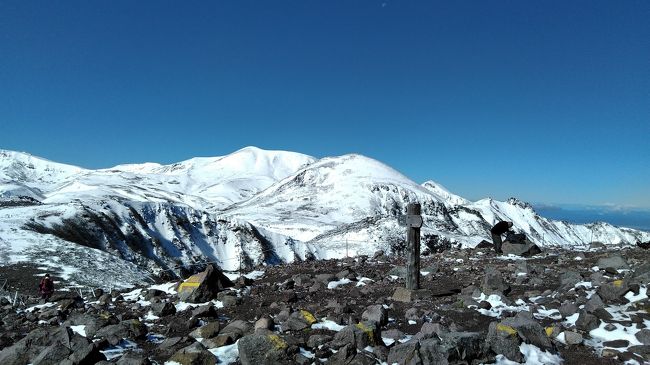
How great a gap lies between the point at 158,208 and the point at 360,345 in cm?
7224

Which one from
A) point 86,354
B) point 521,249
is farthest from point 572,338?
point 521,249

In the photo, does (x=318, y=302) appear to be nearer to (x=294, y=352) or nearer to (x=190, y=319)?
(x=190, y=319)

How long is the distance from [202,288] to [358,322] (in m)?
6.72

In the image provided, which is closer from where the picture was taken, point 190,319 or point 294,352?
point 294,352

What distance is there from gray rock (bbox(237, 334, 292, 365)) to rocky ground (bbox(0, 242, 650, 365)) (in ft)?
0.07

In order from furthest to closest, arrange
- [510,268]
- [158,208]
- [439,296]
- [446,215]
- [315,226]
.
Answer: [446,215] < [315,226] < [158,208] < [510,268] < [439,296]

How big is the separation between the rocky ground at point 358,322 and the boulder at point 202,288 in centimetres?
5

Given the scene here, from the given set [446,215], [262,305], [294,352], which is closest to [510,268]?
[262,305]

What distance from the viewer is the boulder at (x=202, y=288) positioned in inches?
571

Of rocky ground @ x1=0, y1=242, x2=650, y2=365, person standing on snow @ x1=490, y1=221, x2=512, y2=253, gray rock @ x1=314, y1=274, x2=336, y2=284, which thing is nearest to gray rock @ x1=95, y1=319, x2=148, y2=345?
rocky ground @ x1=0, y1=242, x2=650, y2=365

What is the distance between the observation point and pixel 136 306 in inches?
565

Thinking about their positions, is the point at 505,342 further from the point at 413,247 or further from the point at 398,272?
the point at 398,272

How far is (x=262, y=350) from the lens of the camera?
8391mm

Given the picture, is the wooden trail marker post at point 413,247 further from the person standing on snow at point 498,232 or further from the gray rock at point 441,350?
the person standing on snow at point 498,232
